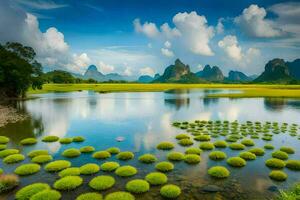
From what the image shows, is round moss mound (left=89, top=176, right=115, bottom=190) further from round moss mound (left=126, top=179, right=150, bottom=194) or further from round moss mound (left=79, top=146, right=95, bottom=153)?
round moss mound (left=79, top=146, right=95, bottom=153)

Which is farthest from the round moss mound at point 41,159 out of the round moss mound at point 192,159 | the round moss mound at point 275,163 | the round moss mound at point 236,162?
the round moss mound at point 275,163

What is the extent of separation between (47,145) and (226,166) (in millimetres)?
20621

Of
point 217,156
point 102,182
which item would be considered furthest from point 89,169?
point 217,156

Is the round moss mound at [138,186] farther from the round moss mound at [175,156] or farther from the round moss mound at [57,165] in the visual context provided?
the round moss mound at [57,165]

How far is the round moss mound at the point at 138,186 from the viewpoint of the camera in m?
15.9

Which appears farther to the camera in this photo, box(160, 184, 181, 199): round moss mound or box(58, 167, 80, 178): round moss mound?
box(58, 167, 80, 178): round moss mound

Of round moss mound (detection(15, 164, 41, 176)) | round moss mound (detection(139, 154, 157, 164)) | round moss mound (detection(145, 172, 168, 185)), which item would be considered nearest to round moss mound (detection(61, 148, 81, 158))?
round moss mound (detection(15, 164, 41, 176))

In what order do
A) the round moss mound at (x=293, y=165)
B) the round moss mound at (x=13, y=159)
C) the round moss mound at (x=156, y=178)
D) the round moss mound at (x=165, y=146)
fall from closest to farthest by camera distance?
the round moss mound at (x=156, y=178) → the round moss mound at (x=293, y=165) → the round moss mound at (x=13, y=159) → the round moss mound at (x=165, y=146)

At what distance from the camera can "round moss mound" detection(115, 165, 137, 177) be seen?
733 inches

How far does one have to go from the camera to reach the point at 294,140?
2973 cm

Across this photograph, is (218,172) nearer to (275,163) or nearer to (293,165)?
(275,163)

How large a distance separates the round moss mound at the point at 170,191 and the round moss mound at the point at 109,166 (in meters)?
5.60

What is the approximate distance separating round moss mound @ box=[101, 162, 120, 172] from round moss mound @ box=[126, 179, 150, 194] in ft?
11.2

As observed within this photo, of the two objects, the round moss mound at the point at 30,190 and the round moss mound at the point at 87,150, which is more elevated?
the round moss mound at the point at 30,190
